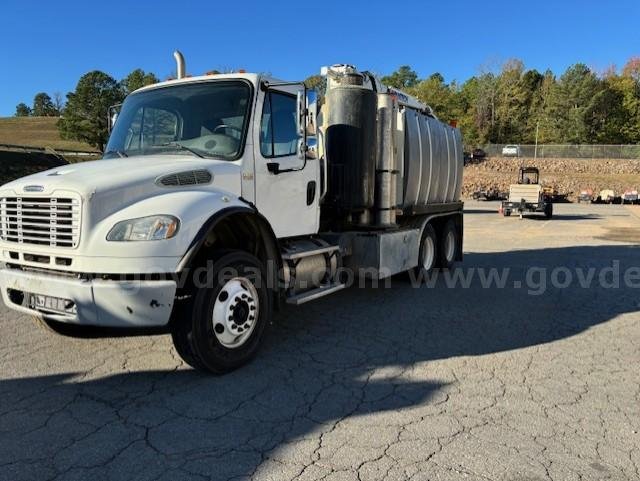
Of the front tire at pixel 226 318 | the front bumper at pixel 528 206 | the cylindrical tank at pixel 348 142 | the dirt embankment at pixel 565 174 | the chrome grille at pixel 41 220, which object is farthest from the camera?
the dirt embankment at pixel 565 174

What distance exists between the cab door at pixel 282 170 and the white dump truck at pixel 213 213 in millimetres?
18

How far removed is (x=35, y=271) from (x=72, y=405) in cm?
122

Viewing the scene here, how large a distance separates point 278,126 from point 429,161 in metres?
4.34

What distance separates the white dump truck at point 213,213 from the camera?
4082mm

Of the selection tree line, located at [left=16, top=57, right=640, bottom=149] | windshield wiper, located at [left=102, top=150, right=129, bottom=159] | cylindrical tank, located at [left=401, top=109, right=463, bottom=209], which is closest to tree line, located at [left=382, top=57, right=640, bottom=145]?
tree line, located at [left=16, top=57, right=640, bottom=149]

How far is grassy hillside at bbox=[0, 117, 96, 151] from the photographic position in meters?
67.1

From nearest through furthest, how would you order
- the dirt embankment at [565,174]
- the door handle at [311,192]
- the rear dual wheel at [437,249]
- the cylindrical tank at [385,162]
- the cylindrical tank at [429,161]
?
the door handle at [311,192] < the cylindrical tank at [385,162] < the cylindrical tank at [429,161] < the rear dual wheel at [437,249] < the dirt embankment at [565,174]

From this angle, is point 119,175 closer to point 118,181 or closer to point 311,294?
point 118,181

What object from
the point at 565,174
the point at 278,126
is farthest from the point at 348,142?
the point at 565,174

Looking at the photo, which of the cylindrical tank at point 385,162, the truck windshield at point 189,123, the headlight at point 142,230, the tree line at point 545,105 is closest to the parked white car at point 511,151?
the tree line at point 545,105

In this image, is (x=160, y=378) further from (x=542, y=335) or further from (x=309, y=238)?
(x=542, y=335)

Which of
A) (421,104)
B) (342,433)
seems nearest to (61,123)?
(421,104)

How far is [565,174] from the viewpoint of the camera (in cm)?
5781

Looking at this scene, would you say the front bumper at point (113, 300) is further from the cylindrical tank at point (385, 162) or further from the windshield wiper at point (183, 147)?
the cylindrical tank at point (385, 162)
